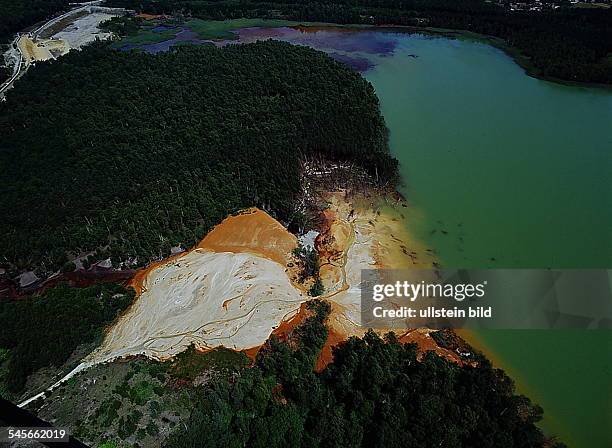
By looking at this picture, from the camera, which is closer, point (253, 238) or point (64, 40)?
point (253, 238)

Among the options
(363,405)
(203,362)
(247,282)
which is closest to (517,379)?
(363,405)

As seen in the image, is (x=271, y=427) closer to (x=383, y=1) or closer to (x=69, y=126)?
(x=69, y=126)

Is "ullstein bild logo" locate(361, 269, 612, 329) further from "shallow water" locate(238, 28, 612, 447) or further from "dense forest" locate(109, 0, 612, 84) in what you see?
"dense forest" locate(109, 0, 612, 84)

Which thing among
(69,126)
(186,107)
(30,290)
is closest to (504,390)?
(30,290)

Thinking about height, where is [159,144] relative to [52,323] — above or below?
above

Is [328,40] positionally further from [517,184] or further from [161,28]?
[517,184]
